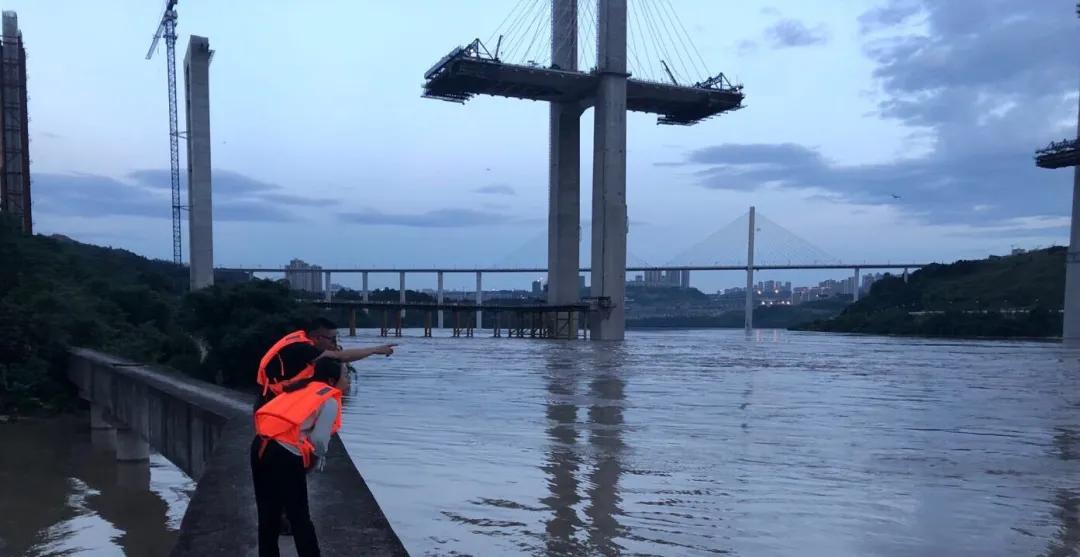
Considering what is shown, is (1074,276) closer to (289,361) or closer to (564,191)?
(564,191)

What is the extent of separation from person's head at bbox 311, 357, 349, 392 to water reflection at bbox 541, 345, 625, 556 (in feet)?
10.4

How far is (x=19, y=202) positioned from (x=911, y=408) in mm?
37384

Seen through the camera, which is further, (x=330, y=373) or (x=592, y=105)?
(x=592, y=105)

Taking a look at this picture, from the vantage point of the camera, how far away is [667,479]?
8.79m

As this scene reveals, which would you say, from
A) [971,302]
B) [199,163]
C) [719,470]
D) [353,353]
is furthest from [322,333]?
[971,302]

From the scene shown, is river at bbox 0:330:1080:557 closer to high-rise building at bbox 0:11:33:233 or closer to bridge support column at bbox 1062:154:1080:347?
high-rise building at bbox 0:11:33:233

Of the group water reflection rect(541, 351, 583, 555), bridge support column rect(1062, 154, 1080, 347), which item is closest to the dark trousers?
water reflection rect(541, 351, 583, 555)

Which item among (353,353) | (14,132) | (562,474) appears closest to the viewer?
(353,353)

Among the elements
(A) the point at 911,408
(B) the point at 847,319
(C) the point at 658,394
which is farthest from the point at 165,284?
(B) the point at 847,319

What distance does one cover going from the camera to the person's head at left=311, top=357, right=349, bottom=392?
359cm

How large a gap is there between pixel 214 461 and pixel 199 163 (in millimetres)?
43119

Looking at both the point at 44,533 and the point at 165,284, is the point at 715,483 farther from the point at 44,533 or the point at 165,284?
the point at 165,284

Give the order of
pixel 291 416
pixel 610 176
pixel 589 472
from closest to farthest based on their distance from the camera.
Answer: pixel 291 416
pixel 589 472
pixel 610 176

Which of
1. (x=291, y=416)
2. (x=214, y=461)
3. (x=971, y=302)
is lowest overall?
(x=971, y=302)
